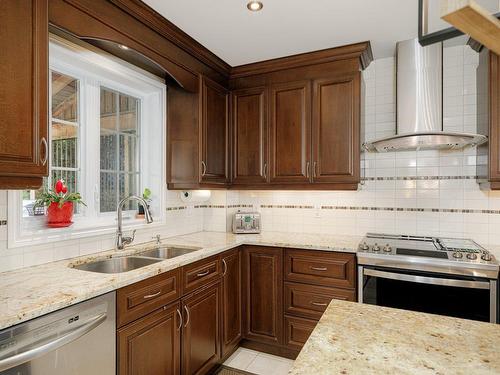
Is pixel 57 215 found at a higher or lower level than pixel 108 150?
Answer: lower

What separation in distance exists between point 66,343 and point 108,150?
1478 mm

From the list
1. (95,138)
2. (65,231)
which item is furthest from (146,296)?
(95,138)

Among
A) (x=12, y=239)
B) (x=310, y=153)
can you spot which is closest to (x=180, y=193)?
(x=310, y=153)

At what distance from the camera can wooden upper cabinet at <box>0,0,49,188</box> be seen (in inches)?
51.4

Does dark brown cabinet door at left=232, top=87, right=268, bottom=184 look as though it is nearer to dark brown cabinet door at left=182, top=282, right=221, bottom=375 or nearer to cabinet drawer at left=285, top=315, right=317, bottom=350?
dark brown cabinet door at left=182, top=282, right=221, bottom=375

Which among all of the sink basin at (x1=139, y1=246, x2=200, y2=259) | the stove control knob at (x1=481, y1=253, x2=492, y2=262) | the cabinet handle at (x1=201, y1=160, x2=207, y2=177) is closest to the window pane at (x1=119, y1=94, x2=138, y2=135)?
the cabinet handle at (x1=201, y1=160, x2=207, y2=177)

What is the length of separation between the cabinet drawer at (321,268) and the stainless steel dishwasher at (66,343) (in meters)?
1.40

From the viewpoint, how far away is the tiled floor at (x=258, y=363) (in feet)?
→ 7.77

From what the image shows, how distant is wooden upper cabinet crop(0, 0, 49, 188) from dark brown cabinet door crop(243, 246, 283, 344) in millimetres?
1656

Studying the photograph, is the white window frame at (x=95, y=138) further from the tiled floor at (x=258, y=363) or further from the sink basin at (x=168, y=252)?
the tiled floor at (x=258, y=363)

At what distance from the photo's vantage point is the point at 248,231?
9.93 ft

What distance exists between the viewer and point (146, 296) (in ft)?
5.50

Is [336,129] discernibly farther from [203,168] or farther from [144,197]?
[144,197]

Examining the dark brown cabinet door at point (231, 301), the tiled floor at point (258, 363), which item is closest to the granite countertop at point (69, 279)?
the dark brown cabinet door at point (231, 301)
